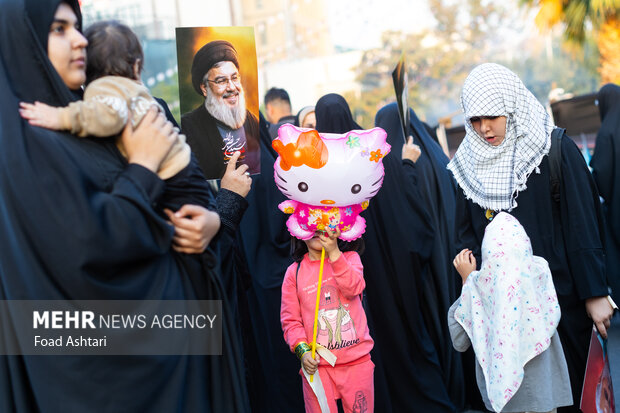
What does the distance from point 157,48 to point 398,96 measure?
2908 cm

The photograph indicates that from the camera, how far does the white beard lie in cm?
304

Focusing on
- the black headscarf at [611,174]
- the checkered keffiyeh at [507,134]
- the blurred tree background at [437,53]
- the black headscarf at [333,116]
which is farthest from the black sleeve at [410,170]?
the blurred tree background at [437,53]

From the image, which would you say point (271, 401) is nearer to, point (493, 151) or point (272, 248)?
point (272, 248)

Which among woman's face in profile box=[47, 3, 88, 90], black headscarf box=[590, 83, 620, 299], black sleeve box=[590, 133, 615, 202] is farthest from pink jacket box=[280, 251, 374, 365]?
black sleeve box=[590, 133, 615, 202]

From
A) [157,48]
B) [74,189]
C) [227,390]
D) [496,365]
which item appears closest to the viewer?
[74,189]

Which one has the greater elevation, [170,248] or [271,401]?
[170,248]

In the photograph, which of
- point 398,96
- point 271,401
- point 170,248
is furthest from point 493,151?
point 271,401

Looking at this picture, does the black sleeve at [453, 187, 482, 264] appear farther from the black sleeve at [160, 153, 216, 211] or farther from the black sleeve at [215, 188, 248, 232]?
the black sleeve at [160, 153, 216, 211]

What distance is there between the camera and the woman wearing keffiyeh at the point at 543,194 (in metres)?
2.96

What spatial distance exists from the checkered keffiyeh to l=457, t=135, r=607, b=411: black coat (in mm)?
75

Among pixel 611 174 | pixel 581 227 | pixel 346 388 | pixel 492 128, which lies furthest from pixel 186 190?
pixel 611 174

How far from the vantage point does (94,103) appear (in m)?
1.94

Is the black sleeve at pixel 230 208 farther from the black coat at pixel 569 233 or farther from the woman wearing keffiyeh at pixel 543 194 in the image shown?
the black coat at pixel 569 233

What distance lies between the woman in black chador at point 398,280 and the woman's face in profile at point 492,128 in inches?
36.1
